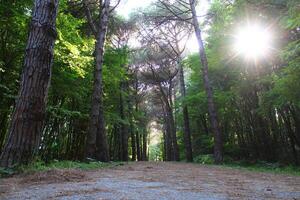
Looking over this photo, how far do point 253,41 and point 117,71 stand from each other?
5379 millimetres

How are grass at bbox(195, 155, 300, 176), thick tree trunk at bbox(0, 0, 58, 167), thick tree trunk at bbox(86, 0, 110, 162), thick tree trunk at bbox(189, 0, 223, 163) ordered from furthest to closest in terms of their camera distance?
thick tree trunk at bbox(189, 0, 223, 163) → thick tree trunk at bbox(86, 0, 110, 162) → grass at bbox(195, 155, 300, 176) → thick tree trunk at bbox(0, 0, 58, 167)

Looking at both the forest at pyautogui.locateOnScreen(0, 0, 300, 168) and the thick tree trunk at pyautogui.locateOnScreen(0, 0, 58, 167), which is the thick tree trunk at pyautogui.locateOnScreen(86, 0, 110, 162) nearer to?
the forest at pyautogui.locateOnScreen(0, 0, 300, 168)

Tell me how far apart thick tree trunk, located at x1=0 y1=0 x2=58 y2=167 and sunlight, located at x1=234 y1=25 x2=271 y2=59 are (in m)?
6.55

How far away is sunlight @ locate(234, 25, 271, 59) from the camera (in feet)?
27.3

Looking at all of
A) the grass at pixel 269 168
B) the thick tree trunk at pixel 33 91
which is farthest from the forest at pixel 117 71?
the grass at pixel 269 168

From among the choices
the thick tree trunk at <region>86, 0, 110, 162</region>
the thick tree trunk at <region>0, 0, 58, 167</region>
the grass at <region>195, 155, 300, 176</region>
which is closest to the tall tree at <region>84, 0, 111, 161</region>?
the thick tree trunk at <region>86, 0, 110, 162</region>

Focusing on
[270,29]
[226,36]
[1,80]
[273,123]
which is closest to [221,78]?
[273,123]

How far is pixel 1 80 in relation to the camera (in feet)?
20.8

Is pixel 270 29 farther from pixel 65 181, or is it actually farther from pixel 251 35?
pixel 65 181

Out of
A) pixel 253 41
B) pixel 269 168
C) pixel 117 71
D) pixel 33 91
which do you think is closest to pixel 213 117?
pixel 269 168

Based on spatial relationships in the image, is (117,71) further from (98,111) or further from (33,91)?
(33,91)

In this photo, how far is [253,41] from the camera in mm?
8977

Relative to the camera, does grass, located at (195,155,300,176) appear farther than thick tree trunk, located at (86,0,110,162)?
No

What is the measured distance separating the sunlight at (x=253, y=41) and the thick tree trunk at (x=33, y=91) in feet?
21.5
